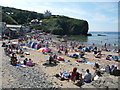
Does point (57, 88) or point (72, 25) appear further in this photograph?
point (72, 25)

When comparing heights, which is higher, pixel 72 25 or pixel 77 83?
pixel 72 25

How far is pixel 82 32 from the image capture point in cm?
10519

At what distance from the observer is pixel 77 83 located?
9969 millimetres

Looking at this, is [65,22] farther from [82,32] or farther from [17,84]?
[17,84]

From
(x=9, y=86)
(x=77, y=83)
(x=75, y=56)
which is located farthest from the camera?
(x=75, y=56)

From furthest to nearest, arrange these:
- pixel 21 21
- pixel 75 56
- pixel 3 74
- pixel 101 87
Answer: pixel 21 21 → pixel 75 56 → pixel 3 74 → pixel 101 87

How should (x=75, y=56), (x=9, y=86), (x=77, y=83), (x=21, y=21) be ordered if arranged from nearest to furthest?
(x=9, y=86) < (x=77, y=83) < (x=75, y=56) < (x=21, y=21)

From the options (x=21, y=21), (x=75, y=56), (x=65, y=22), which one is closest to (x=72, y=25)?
(x=65, y=22)

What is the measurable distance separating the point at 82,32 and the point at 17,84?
323 feet

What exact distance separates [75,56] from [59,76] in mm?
10587

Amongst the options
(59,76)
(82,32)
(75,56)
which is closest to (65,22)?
(82,32)

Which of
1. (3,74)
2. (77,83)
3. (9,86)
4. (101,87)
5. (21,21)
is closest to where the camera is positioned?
(101,87)

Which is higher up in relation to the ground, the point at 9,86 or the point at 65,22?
the point at 65,22

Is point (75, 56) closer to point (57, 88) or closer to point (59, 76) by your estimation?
point (59, 76)
